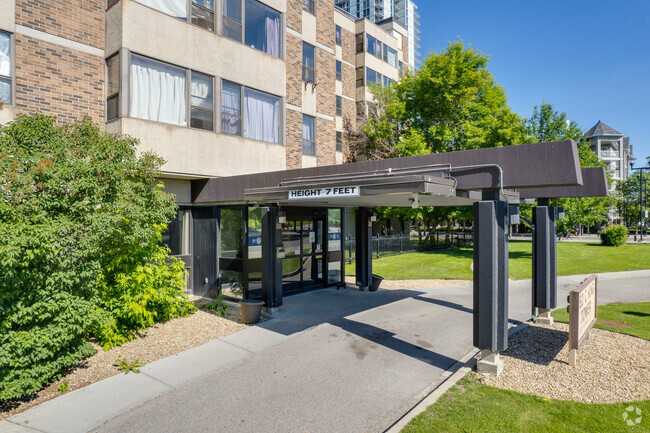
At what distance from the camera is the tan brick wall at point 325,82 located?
1797 cm

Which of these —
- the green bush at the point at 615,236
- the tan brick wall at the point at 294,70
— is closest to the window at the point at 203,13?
the tan brick wall at the point at 294,70

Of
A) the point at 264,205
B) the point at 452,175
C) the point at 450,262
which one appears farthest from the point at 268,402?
the point at 450,262

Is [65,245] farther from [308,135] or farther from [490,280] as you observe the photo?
[308,135]

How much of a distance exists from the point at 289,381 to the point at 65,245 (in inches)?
170

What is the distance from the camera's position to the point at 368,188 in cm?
662

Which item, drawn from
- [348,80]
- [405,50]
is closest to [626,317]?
[348,80]

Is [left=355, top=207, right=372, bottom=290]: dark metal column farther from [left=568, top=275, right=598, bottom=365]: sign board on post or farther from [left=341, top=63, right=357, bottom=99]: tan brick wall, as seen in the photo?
[left=341, top=63, right=357, bottom=99]: tan brick wall

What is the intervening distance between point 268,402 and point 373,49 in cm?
2928

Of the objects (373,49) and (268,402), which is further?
(373,49)

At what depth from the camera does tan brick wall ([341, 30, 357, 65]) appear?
1118 inches

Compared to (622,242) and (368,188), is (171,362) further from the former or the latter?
(622,242)

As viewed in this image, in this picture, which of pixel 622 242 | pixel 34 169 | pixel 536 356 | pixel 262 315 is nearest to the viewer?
pixel 34 169

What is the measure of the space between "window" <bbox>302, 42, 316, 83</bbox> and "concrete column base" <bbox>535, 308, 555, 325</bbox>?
12.9 m

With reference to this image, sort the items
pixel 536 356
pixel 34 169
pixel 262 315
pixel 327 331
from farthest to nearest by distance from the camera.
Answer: pixel 262 315, pixel 327 331, pixel 536 356, pixel 34 169
